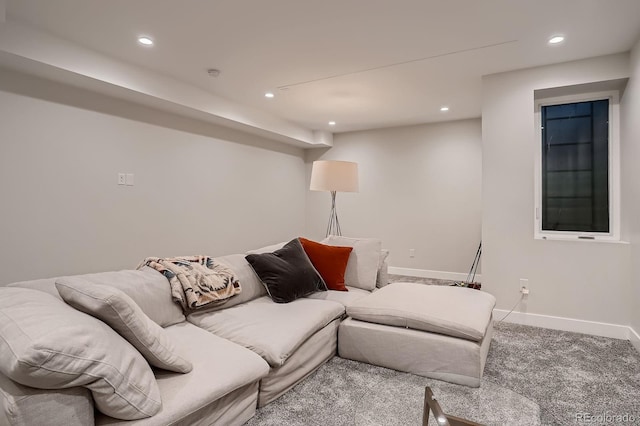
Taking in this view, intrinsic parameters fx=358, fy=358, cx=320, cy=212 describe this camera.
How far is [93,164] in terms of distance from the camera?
349 cm

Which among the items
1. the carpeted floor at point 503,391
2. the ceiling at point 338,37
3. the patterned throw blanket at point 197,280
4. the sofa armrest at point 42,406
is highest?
the ceiling at point 338,37

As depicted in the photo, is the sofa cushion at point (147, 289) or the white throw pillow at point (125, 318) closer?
the white throw pillow at point (125, 318)

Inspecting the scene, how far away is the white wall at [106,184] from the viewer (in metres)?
3.01

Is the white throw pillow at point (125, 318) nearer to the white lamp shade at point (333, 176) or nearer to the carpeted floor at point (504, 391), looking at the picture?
the carpeted floor at point (504, 391)

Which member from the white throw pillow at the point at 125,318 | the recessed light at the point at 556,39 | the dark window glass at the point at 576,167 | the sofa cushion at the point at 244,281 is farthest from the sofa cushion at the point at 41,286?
the dark window glass at the point at 576,167

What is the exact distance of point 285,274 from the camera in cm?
274

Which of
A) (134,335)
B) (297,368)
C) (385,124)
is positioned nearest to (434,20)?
(297,368)

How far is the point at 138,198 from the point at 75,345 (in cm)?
303

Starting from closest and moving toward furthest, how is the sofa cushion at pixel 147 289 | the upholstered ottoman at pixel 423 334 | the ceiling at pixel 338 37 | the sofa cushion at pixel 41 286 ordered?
the sofa cushion at pixel 41 286
the sofa cushion at pixel 147 289
the upholstered ottoman at pixel 423 334
the ceiling at pixel 338 37

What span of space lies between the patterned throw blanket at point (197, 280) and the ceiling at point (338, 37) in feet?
5.72

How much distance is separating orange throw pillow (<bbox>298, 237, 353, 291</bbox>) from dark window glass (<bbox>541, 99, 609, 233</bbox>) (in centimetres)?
220

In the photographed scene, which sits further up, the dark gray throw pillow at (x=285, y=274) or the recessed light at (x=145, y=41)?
the recessed light at (x=145, y=41)

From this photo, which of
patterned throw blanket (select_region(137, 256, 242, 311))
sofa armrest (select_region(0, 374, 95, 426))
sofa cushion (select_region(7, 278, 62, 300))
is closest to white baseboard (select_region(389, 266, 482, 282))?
patterned throw blanket (select_region(137, 256, 242, 311))

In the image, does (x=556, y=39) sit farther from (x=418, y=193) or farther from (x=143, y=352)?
(x=143, y=352)
